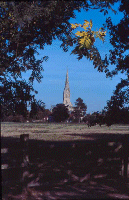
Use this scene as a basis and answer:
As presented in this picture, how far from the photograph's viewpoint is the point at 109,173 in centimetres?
930

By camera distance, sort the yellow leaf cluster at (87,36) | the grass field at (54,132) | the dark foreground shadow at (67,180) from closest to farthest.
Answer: the yellow leaf cluster at (87,36) < the dark foreground shadow at (67,180) < the grass field at (54,132)

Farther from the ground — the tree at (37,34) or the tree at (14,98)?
the tree at (37,34)

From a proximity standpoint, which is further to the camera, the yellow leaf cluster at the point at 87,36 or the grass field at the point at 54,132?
the grass field at the point at 54,132

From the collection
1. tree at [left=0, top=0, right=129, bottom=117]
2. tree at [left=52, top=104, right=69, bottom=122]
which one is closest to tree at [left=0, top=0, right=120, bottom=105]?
tree at [left=0, top=0, right=129, bottom=117]

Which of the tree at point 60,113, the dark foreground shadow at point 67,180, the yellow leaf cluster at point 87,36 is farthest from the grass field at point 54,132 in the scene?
the yellow leaf cluster at point 87,36

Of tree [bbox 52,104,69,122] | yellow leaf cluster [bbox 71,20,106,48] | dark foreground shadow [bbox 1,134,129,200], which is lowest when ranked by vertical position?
dark foreground shadow [bbox 1,134,129,200]

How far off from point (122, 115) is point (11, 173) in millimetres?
5115

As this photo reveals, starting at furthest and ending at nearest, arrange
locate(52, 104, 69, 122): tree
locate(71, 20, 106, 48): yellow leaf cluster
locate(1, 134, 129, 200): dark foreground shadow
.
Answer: locate(52, 104, 69, 122): tree < locate(1, 134, 129, 200): dark foreground shadow < locate(71, 20, 106, 48): yellow leaf cluster

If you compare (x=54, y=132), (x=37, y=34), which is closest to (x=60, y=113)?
(x=37, y=34)

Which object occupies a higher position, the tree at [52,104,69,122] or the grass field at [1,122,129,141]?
the tree at [52,104,69,122]


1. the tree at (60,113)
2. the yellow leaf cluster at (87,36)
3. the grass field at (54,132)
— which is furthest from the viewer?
the grass field at (54,132)

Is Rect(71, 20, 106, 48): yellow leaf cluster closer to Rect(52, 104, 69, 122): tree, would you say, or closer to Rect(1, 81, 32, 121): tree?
Rect(1, 81, 32, 121): tree

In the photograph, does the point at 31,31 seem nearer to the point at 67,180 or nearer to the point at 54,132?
the point at 67,180

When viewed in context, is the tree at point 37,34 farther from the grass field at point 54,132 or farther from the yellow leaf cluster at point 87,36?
the grass field at point 54,132
